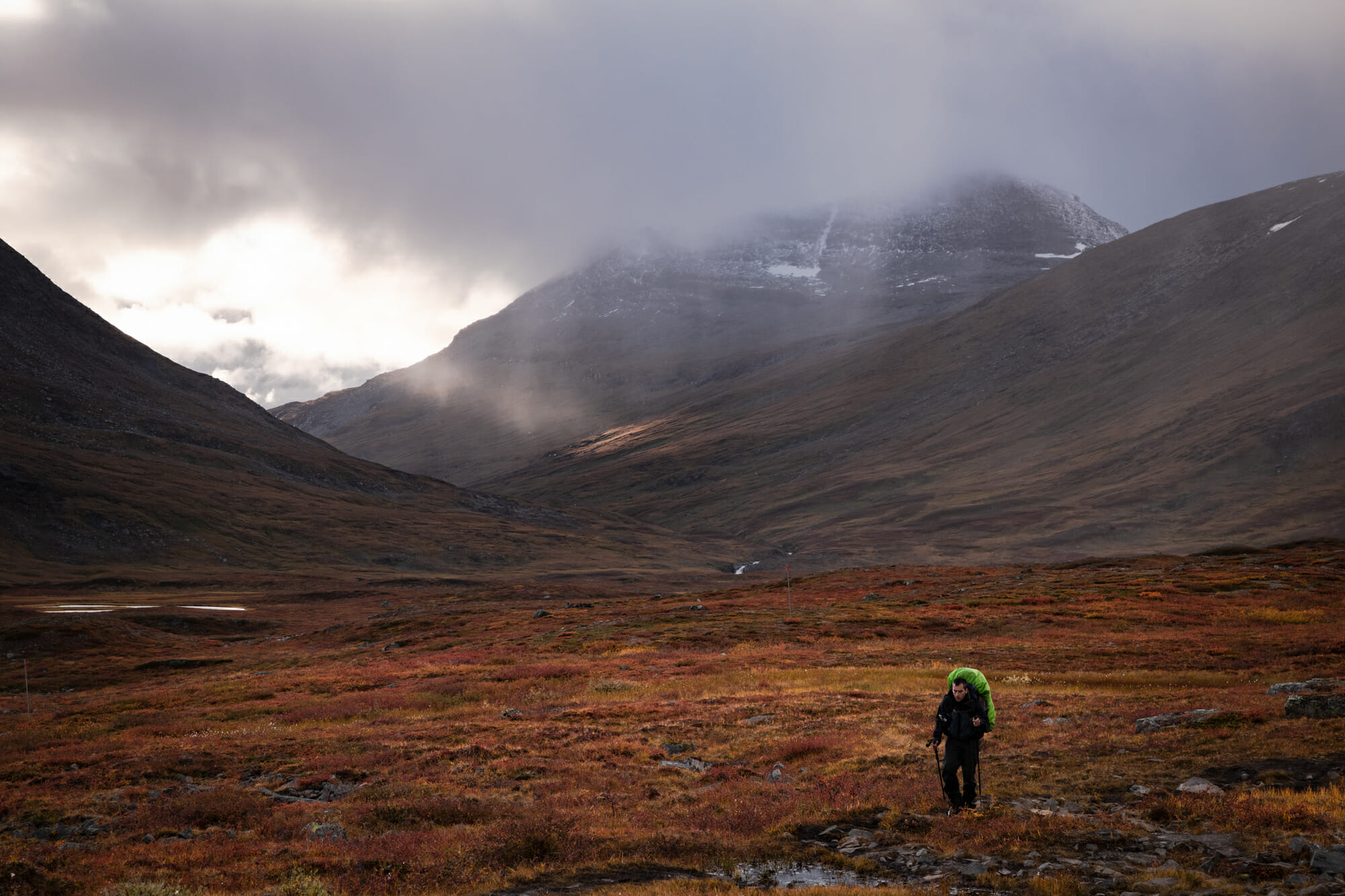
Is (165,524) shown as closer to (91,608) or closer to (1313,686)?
(91,608)

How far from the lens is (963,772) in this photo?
56.9 ft

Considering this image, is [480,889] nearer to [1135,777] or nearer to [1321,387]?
[1135,777]

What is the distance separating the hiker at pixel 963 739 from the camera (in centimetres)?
1728

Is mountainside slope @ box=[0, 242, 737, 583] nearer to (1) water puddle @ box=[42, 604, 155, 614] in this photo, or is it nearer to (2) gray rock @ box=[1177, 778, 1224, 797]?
(1) water puddle @ box=[42, 604, 155, 614]

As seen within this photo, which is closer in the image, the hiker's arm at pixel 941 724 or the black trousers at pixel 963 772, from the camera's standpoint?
the black trousers at pixel 963 772

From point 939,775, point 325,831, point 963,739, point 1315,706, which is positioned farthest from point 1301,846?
point 325,831

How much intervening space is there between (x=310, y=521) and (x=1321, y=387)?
21897 centimetres

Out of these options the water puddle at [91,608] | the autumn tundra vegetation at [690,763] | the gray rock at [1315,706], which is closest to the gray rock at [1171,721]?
the autumn tundra vegetation at [690,763]

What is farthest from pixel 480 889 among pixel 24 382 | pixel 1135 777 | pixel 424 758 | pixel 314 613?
pixel 24 382

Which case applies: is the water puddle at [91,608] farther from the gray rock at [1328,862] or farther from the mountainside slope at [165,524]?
the gray rock at [1328,862]

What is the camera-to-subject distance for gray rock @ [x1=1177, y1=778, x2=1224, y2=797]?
16203 mm

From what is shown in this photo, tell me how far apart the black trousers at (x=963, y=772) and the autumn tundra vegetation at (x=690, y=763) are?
0.52 meters

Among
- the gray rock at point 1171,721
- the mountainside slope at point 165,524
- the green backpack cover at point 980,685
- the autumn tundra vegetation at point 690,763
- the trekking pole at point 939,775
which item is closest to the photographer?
the autumn tundra vegetation at point 690,763

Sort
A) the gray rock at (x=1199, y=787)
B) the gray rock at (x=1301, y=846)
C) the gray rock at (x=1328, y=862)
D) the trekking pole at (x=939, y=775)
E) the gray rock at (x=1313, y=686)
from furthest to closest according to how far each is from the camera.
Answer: the gray rock at (x=1313, y=686) → the trekking pole at (x=939, y=775) → the gray rock at (x=1199, y=787) → the gray rock at (x=1301, y=846) → the gray rock at (x=1328, y=862)
